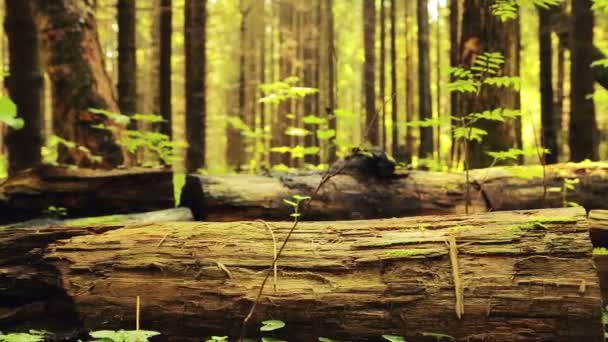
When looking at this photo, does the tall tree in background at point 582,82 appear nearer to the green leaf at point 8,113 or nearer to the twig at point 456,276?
the twig at point 456,276

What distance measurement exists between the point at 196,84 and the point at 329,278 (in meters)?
7.05

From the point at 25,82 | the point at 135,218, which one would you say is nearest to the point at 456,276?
the point at 135,218

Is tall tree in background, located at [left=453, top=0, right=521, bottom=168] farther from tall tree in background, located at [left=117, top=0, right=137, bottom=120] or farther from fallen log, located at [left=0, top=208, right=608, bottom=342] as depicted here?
tall tree in background, located at [left=117, top=0, right=137, bottom=120]

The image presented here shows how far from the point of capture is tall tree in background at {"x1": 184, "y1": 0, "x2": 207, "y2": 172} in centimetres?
952

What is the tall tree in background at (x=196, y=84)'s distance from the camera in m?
9.52

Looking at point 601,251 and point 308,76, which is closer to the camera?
point 601,251

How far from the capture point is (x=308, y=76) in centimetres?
2100

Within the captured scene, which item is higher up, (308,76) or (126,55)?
(308,76)

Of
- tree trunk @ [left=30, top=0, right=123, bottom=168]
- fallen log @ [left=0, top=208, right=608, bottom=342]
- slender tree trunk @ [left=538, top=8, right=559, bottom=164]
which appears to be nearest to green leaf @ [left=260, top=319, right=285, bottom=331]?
fallen log @ [left=0, top=208, right=608, bottom=342]

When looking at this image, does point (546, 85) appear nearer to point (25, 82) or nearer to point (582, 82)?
point (582, 82)

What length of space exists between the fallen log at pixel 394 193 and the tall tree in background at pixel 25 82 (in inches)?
79.7

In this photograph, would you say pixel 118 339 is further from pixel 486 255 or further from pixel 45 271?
pixel 486 255

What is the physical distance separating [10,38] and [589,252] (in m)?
5.98

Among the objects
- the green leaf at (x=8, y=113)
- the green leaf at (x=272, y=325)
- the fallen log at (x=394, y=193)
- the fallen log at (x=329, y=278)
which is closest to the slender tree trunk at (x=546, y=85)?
the fallen log at (x=394, y=193)
